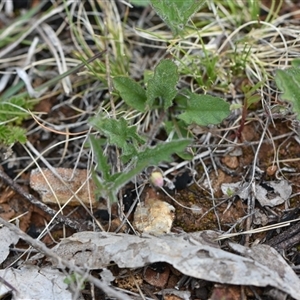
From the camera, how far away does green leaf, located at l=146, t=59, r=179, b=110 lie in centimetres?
208

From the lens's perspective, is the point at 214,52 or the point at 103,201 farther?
the point at 214,52

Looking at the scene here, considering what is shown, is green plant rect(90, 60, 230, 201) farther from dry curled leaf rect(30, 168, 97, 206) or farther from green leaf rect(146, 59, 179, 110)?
dry curled leaf rect(30, 168, 97, 206)

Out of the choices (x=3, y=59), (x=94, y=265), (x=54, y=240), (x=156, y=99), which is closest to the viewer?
(x=94, y=265)

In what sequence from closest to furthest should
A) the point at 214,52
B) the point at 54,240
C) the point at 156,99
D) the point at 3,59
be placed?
the point at 54,240 → the point at 156,99 → the point at 214,52 → the point at 3,59

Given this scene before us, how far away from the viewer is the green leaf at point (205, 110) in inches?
82.4

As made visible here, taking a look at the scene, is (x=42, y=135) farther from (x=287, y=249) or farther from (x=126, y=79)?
(x=287, y=249)

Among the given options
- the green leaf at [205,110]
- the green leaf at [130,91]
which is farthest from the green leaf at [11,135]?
the green leaf at [205,110]

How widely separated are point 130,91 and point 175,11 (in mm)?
394

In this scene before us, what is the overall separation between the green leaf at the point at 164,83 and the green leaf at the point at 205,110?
0.30 feet

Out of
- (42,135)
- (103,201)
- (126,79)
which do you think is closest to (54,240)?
(103,201)

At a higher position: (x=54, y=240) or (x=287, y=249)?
(x=54, y=240)

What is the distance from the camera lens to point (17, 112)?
2.34 m

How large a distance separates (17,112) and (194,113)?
0.83m

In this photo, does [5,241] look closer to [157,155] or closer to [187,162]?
[157,155]
